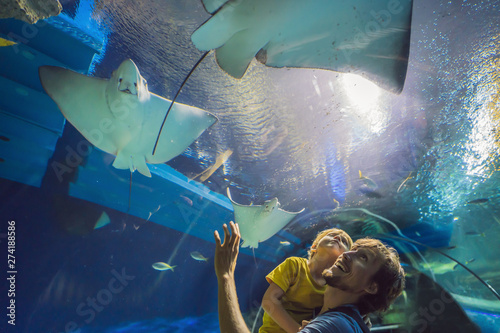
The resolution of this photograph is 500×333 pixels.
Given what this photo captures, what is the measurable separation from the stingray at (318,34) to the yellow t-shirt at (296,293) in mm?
1564

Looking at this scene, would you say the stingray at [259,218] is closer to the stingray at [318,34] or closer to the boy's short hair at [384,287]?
the stingray at [318,34]

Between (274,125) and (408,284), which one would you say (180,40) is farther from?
(408,284)

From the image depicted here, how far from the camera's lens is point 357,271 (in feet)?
3.35

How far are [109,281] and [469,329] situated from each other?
692 centimetres

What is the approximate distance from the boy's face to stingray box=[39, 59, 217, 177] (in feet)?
5.70

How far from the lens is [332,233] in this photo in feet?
5.07

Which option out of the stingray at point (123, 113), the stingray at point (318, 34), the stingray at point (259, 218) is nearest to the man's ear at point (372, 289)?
the stingray at point (318, 34)

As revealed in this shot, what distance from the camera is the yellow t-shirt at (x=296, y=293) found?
4.55 feet

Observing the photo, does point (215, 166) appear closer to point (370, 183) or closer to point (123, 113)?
point (123, 113)

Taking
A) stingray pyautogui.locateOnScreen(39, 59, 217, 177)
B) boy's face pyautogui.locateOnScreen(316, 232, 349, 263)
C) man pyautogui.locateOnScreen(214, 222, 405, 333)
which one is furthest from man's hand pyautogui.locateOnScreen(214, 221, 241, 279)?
stingray pyautogui.locateOnScreen(39, 59, 217, 177)

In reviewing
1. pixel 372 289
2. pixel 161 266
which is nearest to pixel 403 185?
pixel 372 289

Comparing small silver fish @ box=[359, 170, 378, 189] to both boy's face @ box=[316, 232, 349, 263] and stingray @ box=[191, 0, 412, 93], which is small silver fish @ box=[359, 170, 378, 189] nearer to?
stingray @ box=[191, 0, 412, 93]

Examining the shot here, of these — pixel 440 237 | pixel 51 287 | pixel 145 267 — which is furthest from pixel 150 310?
pixel 440 237

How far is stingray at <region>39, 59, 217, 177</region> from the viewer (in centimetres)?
214
